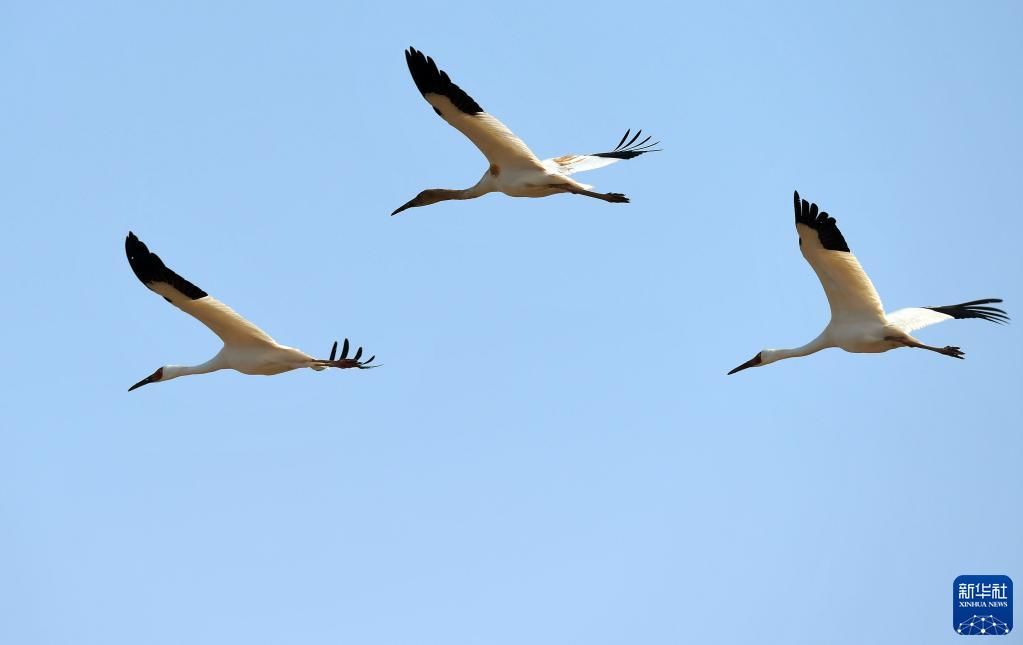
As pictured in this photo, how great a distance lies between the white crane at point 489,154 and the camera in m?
22.4

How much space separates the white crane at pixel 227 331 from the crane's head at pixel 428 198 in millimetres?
3708

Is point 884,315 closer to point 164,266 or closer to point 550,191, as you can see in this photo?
point 550,191

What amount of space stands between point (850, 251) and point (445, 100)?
5173 mm

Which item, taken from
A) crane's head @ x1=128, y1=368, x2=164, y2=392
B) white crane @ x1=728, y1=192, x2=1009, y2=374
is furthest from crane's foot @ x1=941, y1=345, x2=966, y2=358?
crane's head @ x1=128, y1=368, x2=164, y2=392

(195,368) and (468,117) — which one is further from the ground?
(468,117)

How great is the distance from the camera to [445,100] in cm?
2256

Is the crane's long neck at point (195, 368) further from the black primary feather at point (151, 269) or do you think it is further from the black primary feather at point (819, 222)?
the black primary feather at point (819, 222)

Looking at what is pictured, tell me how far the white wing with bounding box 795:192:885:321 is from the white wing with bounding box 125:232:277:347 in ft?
21.2

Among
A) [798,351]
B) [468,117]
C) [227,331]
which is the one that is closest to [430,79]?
[468,117]

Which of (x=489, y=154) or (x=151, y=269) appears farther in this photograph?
(x=489, y=154)

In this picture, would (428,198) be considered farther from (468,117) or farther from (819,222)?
(819,222)

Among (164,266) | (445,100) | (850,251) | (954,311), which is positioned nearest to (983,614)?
(954,311)

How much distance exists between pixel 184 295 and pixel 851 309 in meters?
7.98

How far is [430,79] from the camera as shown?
22.3 meters
